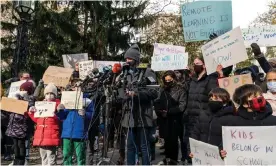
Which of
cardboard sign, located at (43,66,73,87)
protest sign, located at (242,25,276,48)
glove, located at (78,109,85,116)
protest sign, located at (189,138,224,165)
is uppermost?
protest sign, located at (242,25,276,48)

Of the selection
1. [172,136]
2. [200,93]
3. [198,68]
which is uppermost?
[198,68]

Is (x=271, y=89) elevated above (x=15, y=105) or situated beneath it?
elevated above

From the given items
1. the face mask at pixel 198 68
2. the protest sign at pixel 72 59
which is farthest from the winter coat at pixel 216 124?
the protest sign at pixel 72 59

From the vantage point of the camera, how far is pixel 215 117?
4.09m

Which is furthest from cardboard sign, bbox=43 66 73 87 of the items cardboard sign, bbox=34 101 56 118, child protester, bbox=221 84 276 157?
child protester, bbox=221 84 276 157

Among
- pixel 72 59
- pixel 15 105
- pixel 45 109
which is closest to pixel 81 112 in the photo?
pixel 45 109

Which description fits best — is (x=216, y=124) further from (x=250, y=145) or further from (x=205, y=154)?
(x=250, y=145)

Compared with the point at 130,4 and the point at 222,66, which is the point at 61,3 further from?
the point at 222,66

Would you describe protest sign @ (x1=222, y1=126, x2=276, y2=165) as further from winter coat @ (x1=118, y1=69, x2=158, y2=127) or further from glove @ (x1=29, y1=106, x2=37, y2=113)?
glove @ (x1=29, y1=106, x2=37, y2=113)

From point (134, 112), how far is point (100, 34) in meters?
9.79

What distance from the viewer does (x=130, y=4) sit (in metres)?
15.3

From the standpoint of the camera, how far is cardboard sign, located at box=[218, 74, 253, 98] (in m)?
5.07

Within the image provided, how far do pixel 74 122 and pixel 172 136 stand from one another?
6.14 feet

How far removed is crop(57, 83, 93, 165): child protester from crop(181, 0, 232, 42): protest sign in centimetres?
191
